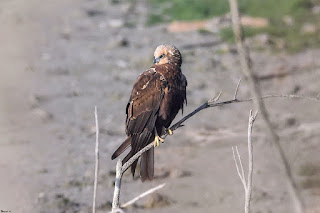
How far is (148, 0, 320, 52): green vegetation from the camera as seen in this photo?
537 inches

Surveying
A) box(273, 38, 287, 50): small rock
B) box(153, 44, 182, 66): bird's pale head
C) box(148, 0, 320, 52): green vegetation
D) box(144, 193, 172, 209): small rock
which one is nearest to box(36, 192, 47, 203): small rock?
box(144, 193, 172, 209): small rock

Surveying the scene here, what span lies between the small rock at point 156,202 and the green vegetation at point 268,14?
21.3ft

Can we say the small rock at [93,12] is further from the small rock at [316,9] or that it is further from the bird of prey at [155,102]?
the bird of prey at [155,102]

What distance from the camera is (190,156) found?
8.86 meters

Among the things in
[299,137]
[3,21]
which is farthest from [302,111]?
[3,21]

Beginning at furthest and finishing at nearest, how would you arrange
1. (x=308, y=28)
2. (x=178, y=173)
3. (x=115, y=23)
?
(x=115, y=23) → (x=308, y=28) → (x=178, y=173)

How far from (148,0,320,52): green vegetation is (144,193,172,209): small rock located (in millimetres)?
6506

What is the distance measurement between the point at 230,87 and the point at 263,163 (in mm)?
3068

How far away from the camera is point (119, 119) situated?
10.3 meters

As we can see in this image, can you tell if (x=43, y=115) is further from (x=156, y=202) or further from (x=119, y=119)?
(x=156, y=202)

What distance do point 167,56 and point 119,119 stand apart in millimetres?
4648

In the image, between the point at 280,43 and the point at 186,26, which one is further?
the point at 186,26

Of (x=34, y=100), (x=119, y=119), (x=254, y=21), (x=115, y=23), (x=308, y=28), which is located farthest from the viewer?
(x=115, y=23)

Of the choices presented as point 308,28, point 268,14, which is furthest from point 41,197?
point 268,14
